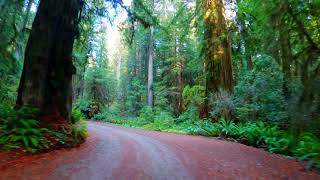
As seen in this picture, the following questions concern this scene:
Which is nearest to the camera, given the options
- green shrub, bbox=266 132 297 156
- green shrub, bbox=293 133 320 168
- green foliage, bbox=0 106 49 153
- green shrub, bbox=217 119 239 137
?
green foliage, bbox=0 106 49 153

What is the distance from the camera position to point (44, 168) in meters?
6.50

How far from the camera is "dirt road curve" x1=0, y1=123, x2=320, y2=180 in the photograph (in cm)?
628

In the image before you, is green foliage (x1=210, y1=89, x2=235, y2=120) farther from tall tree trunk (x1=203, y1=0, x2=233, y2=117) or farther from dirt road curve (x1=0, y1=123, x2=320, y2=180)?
dirt road curve (x1=0, y1=123, x2=320, y2=180)

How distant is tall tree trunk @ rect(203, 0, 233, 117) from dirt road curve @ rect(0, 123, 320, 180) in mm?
8141

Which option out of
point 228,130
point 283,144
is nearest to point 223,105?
point 228,130

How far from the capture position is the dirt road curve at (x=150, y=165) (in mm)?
6281

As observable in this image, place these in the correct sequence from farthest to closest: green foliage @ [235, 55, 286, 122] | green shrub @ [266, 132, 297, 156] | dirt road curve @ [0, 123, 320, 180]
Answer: green foliage @ [235, 55, 286, 122], green shrub @ [266, 132, 297, 156], dirt road curve @ [0, 123, 320, 180]

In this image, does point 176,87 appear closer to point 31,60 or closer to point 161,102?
point 161,102

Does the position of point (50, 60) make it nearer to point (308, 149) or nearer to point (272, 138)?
point (272, 138)

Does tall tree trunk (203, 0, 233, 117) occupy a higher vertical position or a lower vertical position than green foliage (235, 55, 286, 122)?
higher

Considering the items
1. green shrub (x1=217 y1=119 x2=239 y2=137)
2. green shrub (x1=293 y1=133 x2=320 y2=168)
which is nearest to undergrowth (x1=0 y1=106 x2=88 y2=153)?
green shrub (x1=293 y1=133 x2=320 y2=168)

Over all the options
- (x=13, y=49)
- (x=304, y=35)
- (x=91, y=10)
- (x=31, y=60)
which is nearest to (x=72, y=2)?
(x=91, y=10)

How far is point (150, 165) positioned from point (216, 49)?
11.5m

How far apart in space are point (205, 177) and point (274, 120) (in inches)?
296
